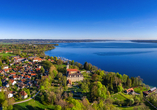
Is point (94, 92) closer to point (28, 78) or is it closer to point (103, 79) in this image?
point (103, 79)

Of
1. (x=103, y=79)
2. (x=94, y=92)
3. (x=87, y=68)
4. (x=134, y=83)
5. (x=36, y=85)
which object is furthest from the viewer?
(x=87, y=68)

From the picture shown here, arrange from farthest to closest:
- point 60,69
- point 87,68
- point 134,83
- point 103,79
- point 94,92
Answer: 1. point 87,68
2. point 60,69
3. point 103,79
4. point 134,83
5. point 94,92

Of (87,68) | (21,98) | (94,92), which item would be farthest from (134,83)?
(21,98)

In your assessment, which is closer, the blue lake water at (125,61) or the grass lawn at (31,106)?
the grass lawn at (31,106)

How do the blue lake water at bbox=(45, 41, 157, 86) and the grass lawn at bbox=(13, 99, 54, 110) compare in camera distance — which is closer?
the grass lawn at bbox=(13, 99, 54, 110)

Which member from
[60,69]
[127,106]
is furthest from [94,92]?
[60,69]

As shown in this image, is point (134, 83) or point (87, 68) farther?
point (87, 68)

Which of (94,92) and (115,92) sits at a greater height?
(94,92)

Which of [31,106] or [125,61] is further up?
[125,61]

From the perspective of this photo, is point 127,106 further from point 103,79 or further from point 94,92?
point 103,79

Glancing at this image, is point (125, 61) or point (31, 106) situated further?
point (125, 61)
